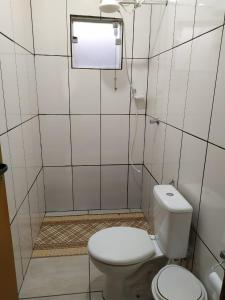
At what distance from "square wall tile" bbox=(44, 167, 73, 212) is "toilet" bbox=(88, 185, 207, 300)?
3.26 ft

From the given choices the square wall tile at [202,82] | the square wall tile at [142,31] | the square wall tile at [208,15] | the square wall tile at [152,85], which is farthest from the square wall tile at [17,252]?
the square wall tile at [142,31]

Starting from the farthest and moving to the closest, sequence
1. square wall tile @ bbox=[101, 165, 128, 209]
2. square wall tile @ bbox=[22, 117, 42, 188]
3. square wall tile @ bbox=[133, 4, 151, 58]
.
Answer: square wall tile @ bbox=[101, 165, 128, 209] → square wall tile @ bbox=[133, 4, 151, 58] → square wall tile @ bbox=[22, 117, 42, 188]

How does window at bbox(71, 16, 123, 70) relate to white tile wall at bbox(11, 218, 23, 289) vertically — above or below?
above

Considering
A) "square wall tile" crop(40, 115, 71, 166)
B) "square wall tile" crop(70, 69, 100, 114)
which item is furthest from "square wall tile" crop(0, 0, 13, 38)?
"square wall tile" crop(40, 115, 71, 166)

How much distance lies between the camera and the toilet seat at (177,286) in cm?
103

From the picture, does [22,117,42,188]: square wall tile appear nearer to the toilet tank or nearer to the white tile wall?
the white tile wall

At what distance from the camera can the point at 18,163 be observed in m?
1.55

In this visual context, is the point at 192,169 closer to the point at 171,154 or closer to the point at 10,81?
the point at 171,154

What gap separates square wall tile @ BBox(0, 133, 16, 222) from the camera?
1294mm

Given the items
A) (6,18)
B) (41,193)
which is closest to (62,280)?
(41,193)

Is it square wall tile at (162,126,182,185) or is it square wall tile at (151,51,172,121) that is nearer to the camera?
square wall tile at (162,126,182,185)

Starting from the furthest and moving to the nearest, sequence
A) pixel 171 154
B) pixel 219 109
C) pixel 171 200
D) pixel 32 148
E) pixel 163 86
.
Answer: pixel 32 148 < pixel 163 86 < pixel 171 154 < pixel 171 200 < pixel 219 109

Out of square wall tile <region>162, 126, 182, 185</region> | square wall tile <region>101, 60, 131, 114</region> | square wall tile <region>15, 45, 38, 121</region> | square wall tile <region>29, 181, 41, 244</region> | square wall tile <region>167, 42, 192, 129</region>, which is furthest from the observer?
square wall tile <region>101, 60, 131, 114</region>

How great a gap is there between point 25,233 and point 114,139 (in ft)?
3.77
